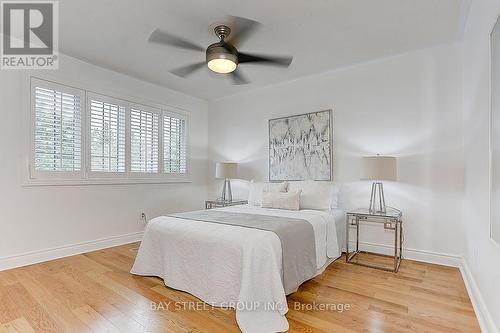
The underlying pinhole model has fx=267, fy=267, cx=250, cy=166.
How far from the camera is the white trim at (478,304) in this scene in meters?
1.74

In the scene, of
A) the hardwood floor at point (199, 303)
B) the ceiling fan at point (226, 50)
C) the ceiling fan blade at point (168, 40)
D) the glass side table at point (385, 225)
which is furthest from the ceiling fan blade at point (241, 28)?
the glass side table at point (385, 225)

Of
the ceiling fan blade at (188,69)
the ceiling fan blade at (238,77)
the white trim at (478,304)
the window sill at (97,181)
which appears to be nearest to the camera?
the white trim at (478,304)

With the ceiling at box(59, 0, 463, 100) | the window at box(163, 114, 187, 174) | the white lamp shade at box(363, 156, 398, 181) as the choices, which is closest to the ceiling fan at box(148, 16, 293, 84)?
the ceiling at box(59, 0, 463, 100)

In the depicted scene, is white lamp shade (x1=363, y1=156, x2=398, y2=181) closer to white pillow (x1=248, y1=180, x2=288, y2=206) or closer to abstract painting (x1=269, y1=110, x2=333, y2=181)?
abstract painting (x1=269, y1=110, x2=333, y2=181)

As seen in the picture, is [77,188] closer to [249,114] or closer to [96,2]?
[96,2]

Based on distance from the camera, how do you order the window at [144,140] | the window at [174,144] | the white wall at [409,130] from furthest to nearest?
the window at [174,144]
the window at [144,140]
the white wall at [409,130]

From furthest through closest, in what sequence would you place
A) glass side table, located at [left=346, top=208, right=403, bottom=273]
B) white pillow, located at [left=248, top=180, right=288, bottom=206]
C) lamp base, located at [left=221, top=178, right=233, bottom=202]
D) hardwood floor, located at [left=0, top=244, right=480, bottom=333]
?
lamp base, located at [left=221, top=178, right=233, bottom=202]
white pillow, located at [left=248, top=180, right=288, bottom=206]
glass side table, located at [left=346, top=208, right=403, bottom=273]
hardwood floor, located at [left=0, top=244, right=480, bottom=333]

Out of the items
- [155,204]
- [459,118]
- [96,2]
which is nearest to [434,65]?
[459,118]

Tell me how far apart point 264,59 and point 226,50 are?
364mm

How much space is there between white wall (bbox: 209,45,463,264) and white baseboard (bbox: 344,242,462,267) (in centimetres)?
1

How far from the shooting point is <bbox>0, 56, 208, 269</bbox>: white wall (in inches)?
120

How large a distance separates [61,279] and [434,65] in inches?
189

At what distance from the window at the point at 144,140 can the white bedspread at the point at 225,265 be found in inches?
74.4

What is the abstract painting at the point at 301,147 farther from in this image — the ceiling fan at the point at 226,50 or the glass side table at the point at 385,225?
the ceiling fan at the point at 226,50
